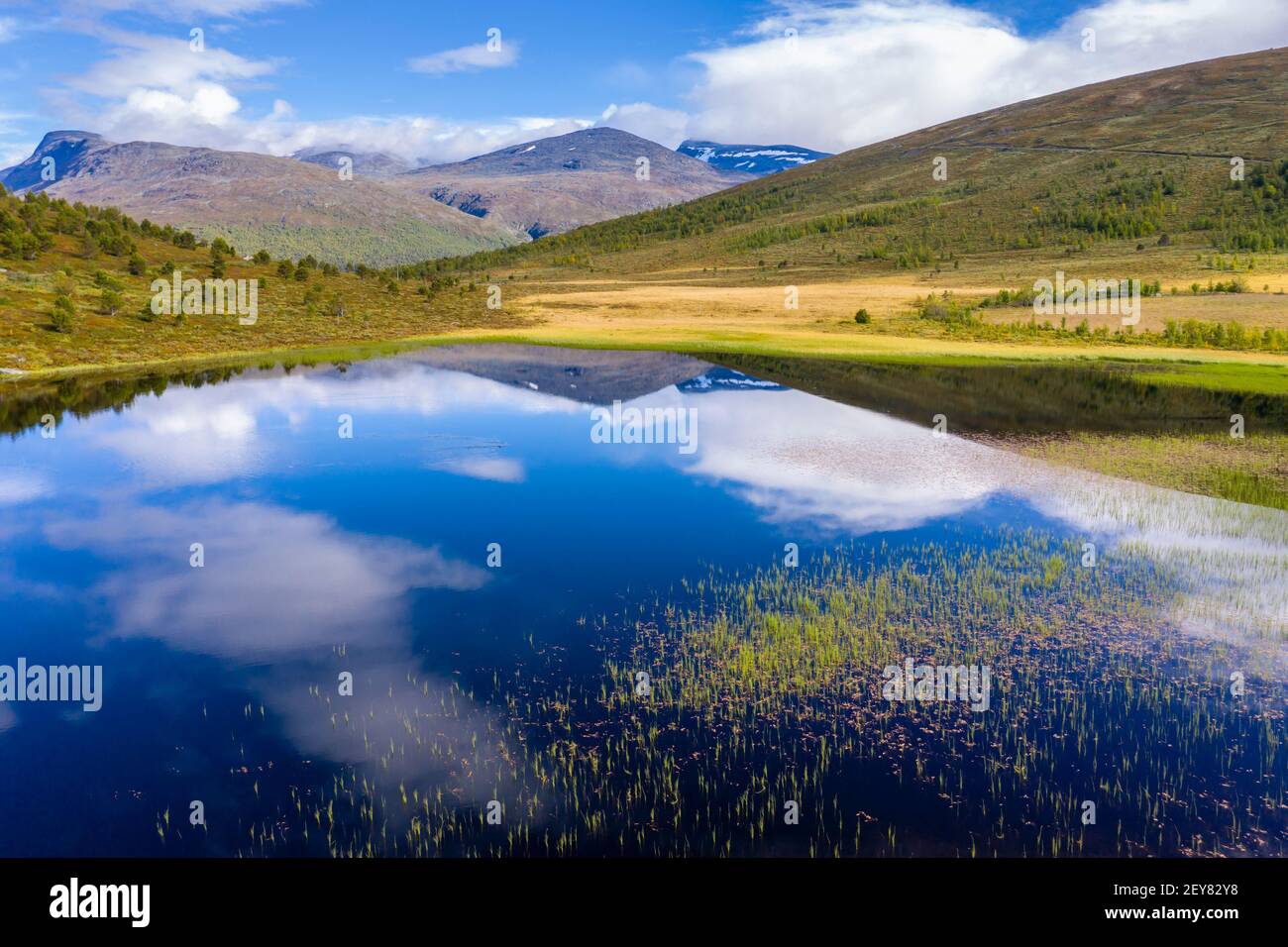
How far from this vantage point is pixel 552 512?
1049 inches

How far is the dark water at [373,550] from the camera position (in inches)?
516

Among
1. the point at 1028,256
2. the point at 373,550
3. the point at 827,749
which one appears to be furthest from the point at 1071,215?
the point at 827,749

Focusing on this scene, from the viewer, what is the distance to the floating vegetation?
35.9 feet

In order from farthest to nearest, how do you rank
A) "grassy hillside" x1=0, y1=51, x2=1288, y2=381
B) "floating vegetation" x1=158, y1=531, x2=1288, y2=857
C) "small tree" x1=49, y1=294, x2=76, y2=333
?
"grassy hillside" x1=0, y1=51, x2=1288, y2=381, "small tree" x1=49, y1=294, x2=76, y2=333, "floating vegetation" x1=158, y1=531, x2=1288, y2=857

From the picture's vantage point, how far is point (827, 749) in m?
12.9

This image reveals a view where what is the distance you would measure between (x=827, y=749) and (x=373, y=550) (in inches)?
559

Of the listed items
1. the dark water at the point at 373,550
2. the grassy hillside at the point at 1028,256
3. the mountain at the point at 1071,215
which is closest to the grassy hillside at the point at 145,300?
the grassy hillside at the point at 1028,256

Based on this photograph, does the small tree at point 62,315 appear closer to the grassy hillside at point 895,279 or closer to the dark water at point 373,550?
the grassy hillside at point 895,279

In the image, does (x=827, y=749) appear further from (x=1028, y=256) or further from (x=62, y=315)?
(x=1028, y=256)

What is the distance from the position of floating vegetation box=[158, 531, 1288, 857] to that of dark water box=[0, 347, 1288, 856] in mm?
524

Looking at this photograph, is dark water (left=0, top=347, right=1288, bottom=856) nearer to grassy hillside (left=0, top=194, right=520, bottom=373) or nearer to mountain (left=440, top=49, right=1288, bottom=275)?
grassy hillside (left=0, top=194, right=520, bottom=373)

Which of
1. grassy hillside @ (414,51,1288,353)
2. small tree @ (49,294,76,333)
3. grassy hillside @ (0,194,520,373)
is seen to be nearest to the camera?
small tree @ (49,294,76,333)

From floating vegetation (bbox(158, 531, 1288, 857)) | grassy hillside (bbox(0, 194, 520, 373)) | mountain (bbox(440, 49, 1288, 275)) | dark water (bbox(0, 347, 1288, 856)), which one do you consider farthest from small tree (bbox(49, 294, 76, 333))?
mountain (bbox(440, 49, 1288, 275))
